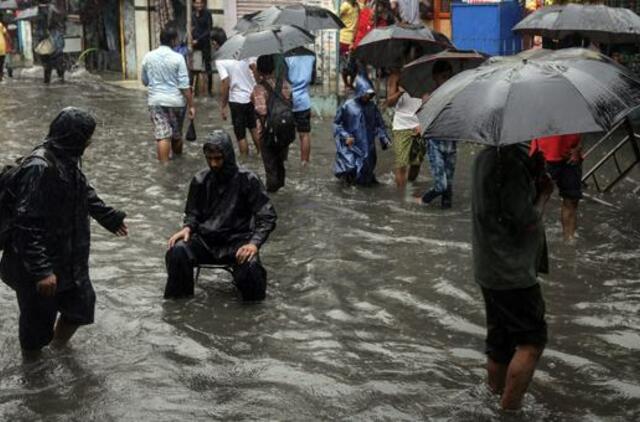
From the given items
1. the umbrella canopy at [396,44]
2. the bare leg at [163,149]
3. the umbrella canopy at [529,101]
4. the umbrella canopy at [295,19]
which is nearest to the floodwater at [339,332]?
the umbrella canopy at [529,101]

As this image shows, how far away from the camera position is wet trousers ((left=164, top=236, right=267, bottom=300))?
6.63m

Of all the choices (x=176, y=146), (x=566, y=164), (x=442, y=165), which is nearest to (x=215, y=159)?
(x=566, y=164)

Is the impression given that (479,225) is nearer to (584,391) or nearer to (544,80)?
(544,80)

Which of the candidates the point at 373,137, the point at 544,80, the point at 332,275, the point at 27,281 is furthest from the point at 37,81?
the point at 544,80

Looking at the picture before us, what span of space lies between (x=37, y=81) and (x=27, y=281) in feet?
60.4

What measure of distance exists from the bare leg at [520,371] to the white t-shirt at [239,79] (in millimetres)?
7787

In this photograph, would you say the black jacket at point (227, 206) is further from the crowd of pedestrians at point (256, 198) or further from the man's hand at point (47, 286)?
the man's hand at point (47, 286)

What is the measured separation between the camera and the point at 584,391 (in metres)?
5.24

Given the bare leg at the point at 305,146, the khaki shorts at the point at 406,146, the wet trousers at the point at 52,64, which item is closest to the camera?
the khaki shorts at the point at 406,146

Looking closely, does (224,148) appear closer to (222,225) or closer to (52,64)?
(222,225)

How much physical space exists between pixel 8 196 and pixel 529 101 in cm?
281

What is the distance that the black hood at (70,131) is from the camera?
17.2 ft

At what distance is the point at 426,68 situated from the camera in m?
8.63

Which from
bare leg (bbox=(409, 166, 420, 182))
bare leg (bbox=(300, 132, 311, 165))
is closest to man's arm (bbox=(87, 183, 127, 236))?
bare leg (bbox=(409, 166, 420, 182))
